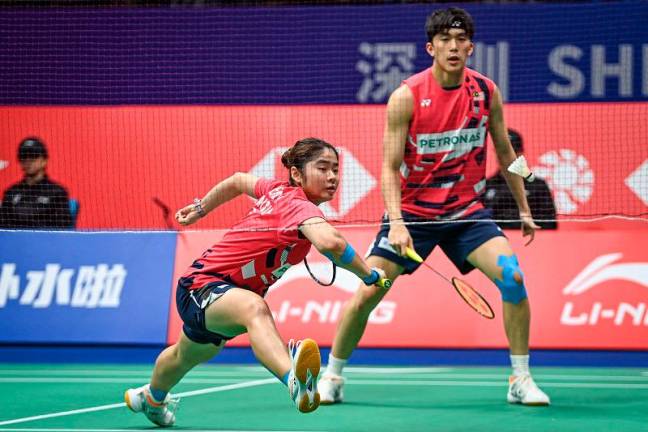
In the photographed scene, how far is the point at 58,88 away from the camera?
466 inches

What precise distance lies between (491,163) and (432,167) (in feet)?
13.7

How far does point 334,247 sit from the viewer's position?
4.63 metres

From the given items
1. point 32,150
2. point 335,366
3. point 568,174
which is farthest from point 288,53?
point 335,366

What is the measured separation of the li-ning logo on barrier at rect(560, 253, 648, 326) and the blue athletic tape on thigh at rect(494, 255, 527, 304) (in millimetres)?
1967

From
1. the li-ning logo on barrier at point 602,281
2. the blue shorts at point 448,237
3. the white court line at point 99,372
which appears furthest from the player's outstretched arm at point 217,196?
the li-ning logo on barrier at point 602,281

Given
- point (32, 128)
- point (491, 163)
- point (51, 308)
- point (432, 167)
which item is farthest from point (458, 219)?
point (32, 128)

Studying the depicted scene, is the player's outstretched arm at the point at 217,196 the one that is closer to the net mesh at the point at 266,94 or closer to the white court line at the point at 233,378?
the white court line at the point at 233,378

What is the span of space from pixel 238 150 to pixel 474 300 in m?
4.94

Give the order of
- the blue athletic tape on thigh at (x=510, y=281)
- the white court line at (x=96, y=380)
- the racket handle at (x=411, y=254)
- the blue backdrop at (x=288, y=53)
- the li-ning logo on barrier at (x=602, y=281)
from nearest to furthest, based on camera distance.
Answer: the racket handle at (x=411, y=254)
the blue athletic tape on thigh at (x=510, y=281)
the white court line at (x=96, y=380)
the li-ning logo on barrier at (x=602, y=281)
the blue backdrop at (x=288, y=53)

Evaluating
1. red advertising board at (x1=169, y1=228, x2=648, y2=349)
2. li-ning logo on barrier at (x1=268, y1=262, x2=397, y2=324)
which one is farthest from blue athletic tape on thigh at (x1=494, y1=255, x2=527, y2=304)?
li-ning logo on barrier at (x1=268, y1=262, x2=397, y2=324)

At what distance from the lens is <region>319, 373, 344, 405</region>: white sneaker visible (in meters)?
6.18

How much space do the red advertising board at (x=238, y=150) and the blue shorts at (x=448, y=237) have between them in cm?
386

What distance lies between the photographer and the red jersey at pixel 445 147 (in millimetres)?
6168

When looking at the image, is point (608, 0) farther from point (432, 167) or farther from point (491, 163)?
point (432, 167)
